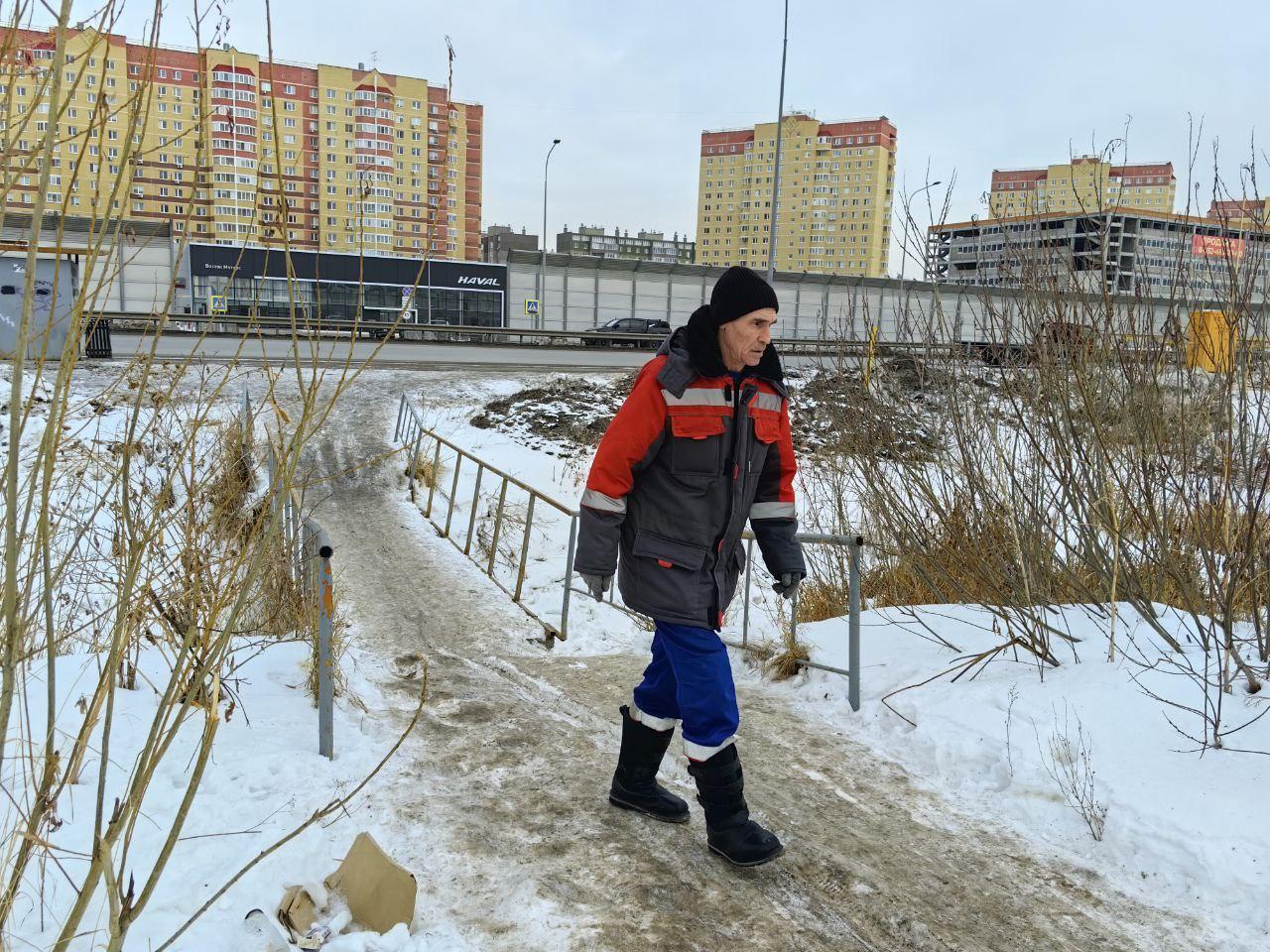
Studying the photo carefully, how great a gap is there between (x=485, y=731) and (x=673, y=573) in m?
1.62

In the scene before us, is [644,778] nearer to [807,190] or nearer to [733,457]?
[733,457]

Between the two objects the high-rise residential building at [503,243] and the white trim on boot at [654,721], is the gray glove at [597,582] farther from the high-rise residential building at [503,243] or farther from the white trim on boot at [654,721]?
the high-rise residential building at [503,243]

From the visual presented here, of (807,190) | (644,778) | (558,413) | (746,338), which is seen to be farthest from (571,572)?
(807,190)

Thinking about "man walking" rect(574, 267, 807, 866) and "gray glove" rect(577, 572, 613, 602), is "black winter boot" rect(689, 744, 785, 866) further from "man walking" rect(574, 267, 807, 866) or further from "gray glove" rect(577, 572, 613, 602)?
"gray glove" rect(577, 572, 613, 602)

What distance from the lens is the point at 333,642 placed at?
4.76 m

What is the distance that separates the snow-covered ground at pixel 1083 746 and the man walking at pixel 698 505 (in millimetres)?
1197

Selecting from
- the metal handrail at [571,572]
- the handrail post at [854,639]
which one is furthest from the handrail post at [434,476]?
the handrail post at [854,639]

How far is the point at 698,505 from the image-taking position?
3.24 meters

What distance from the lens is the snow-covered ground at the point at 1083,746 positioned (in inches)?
122

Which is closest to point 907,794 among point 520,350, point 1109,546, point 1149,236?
point 1109,546

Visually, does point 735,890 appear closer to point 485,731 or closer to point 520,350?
point 485,731

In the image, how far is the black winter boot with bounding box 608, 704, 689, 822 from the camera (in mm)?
3490

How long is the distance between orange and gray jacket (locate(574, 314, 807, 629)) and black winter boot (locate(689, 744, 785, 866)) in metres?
0.48

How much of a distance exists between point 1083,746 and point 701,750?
1.71 m
